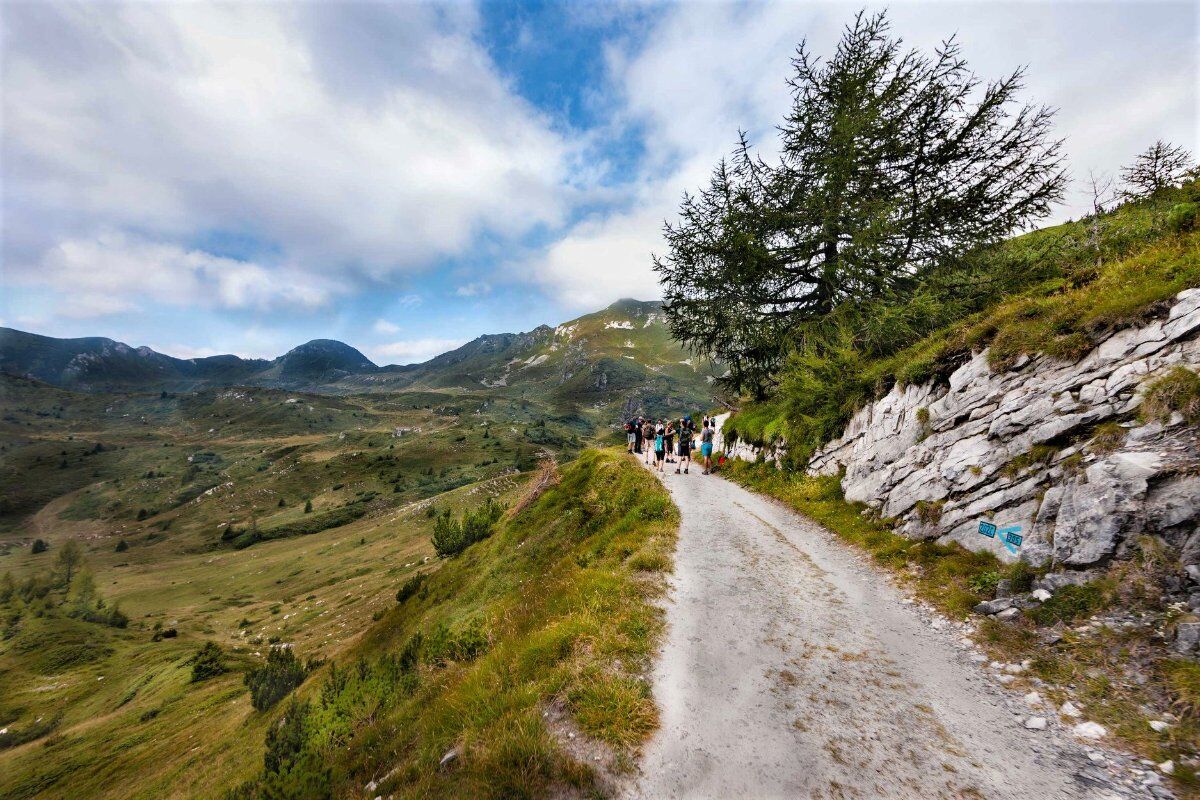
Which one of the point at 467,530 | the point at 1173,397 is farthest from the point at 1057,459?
the point at 467,530

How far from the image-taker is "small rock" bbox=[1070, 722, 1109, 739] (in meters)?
5.29

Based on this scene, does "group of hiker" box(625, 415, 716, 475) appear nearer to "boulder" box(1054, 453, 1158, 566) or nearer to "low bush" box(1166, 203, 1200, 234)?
"boulder" box(1054, 453, 1158, 566)

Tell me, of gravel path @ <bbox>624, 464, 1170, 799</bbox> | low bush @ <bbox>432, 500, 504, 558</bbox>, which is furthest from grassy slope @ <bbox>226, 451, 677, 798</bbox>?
low bush @ <bbox>432, 500, 504, 558</bbox>

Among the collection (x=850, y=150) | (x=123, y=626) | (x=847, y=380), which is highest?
(x=850, y=150)

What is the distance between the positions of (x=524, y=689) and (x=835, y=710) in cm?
454

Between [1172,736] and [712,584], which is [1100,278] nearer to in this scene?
[1172,736]

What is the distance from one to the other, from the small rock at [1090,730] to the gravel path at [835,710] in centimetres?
13

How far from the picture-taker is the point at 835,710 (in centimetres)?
605

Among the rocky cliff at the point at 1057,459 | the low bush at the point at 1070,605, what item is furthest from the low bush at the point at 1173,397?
the low bush at the point at 1070,605

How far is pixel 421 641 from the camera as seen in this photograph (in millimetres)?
14016

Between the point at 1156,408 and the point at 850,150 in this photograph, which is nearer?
the point at 1156,408

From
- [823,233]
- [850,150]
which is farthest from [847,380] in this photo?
[850,150]

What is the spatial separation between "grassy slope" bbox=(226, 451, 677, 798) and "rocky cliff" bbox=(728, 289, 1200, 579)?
705cm

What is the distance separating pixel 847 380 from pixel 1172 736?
1383 centimetres
